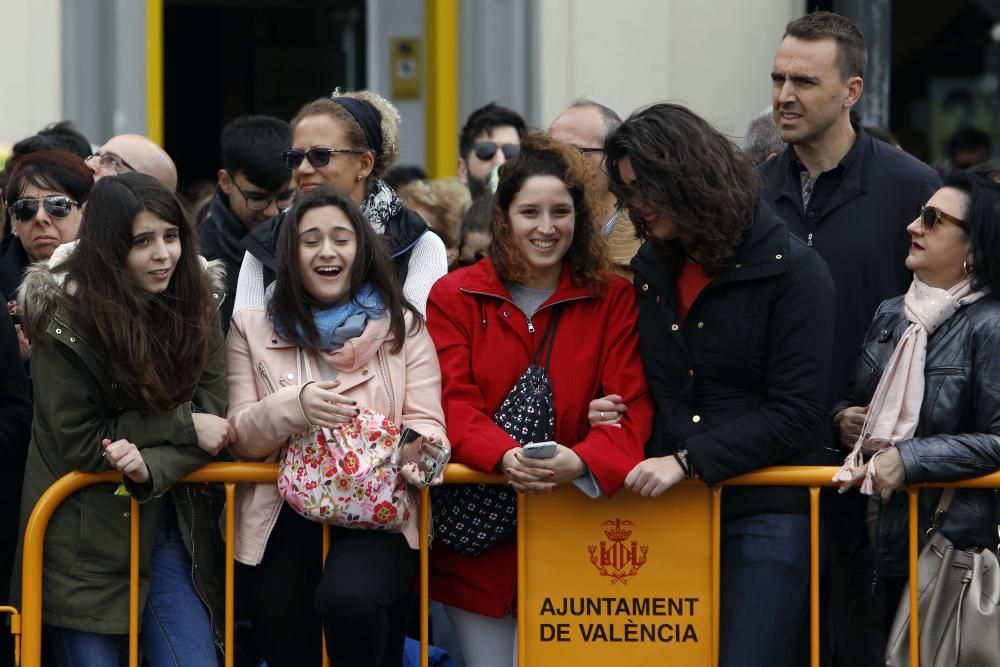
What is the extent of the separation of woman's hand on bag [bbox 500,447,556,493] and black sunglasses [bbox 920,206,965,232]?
1.36 m

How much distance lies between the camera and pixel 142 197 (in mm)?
4836

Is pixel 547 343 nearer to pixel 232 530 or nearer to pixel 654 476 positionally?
pixel 654 476

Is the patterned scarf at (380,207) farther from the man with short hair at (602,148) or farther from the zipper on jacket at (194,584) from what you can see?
the zipper on jacket at (194,584)

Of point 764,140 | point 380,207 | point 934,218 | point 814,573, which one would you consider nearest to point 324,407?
point 380,207

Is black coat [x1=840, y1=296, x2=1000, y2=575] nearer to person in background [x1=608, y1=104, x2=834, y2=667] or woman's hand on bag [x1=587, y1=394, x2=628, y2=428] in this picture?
person in background [x1=608, y1=104, x2=834, y2=667]

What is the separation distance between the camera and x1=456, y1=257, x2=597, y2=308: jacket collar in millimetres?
4910

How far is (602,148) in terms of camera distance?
5996 millimetres

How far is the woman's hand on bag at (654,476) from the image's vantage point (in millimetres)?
4703

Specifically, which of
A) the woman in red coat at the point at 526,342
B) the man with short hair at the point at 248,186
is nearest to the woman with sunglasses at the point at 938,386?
the woman in red coat at the point at 526,342

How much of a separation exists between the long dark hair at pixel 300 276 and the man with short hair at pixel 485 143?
2.50m

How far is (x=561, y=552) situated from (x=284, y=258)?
1.19 m

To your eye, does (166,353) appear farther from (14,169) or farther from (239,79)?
(239,79)

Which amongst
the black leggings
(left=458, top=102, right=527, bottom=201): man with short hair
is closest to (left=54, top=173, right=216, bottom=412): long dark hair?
the black leggings

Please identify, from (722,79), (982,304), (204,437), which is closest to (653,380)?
(982,304)
